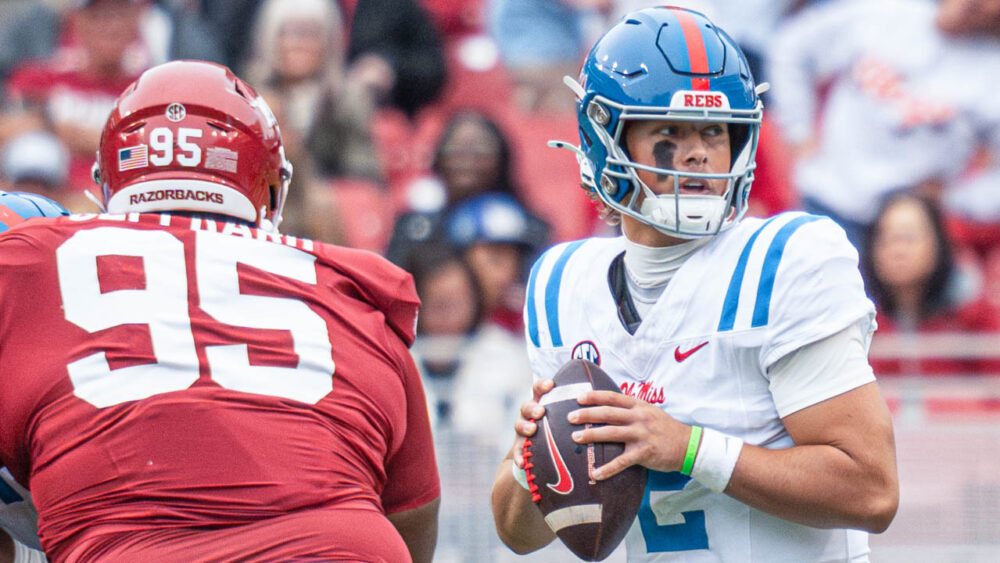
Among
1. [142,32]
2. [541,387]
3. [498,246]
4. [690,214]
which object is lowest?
[498,246]

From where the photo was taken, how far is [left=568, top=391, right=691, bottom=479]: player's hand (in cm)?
233

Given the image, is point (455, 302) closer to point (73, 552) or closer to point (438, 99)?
point (438, 99)

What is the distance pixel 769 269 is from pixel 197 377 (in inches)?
43.2

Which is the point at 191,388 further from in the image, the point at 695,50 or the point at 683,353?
the point at 695,50

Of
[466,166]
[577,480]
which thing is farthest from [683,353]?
[466,166]

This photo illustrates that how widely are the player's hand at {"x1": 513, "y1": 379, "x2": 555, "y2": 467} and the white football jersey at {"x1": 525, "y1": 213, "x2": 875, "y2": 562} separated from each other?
17cm

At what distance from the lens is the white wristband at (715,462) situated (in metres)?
2.33

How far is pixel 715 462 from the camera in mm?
2332

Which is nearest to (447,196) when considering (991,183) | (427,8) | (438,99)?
(438,99)

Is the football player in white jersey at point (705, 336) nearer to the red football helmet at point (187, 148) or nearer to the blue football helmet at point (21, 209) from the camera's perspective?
the red football helmet at point (187, 148)

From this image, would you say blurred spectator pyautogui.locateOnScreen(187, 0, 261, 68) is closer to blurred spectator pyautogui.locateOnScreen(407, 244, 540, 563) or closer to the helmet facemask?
blurred spectator pyautogui.locateOnScreen(407, 244, 540, 563)

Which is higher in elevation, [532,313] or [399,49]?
[399,49]

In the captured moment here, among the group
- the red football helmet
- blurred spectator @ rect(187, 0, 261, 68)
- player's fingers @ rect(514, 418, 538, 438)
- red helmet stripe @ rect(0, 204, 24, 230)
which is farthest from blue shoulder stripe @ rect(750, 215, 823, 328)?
blurred spectator @ rect(187, 0, 261, 68)

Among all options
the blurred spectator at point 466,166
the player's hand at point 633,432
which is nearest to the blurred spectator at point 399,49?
the blurred spectator at point 466,166
